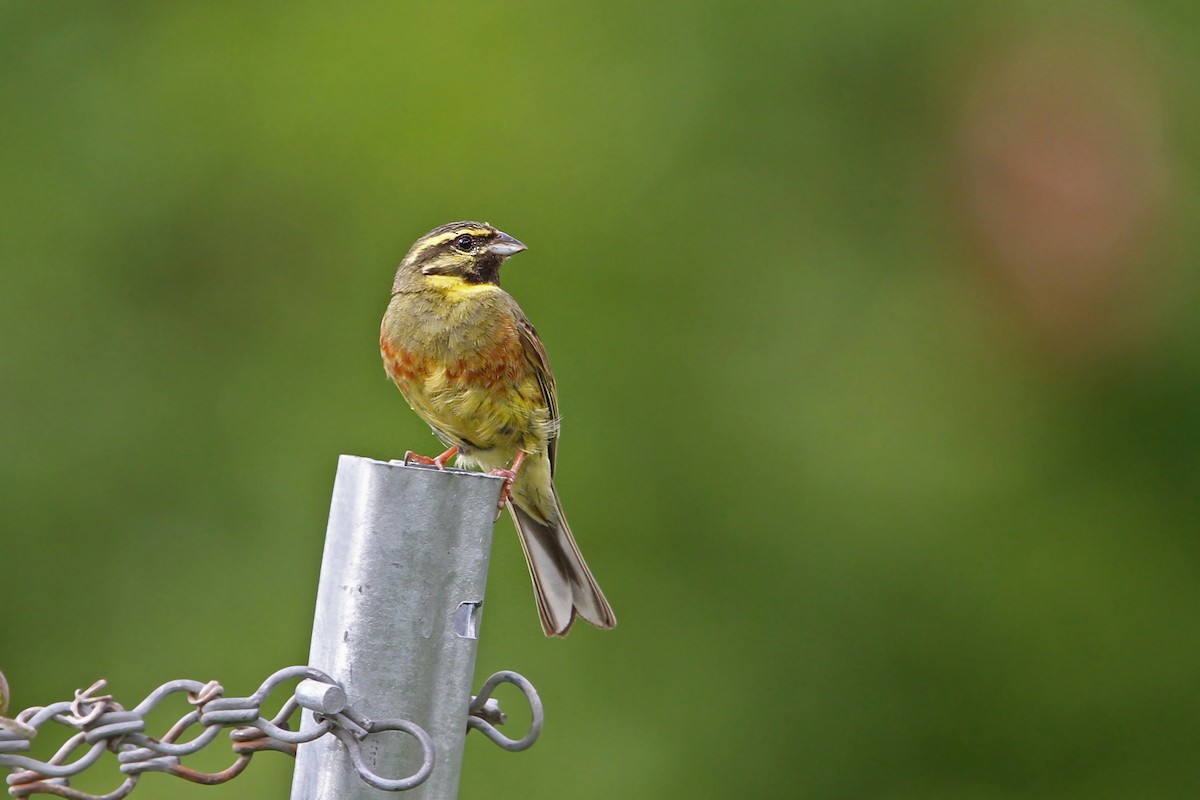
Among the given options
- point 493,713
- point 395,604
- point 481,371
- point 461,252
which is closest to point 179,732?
point 395,604

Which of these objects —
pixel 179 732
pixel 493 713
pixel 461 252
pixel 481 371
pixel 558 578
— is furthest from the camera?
pixel 461 252

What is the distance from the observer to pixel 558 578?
357cm

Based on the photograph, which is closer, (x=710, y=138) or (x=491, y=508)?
(x=491, y=508)

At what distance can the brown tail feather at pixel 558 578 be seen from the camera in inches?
134

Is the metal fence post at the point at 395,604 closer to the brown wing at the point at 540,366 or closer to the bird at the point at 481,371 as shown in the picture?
the bird at the point at 481,371

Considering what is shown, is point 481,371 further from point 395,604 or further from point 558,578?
point 395,604

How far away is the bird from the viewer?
369 cm

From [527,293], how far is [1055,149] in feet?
6.81

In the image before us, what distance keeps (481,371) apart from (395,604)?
1771 mm

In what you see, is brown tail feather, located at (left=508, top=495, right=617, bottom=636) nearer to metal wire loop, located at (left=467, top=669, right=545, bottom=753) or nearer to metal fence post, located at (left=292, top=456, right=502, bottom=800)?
metal wire loop, located at (left=467, top=669, right=545, bottom=753)

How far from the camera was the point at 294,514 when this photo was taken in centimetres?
564

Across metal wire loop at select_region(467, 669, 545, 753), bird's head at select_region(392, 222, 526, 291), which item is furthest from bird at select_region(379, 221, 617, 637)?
metal wire loop at select_region(467, 669, 545, 753)

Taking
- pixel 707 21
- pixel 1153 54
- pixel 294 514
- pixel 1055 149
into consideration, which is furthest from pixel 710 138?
pixel 294 514

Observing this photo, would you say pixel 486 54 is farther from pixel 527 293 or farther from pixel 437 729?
pixel 437 729
